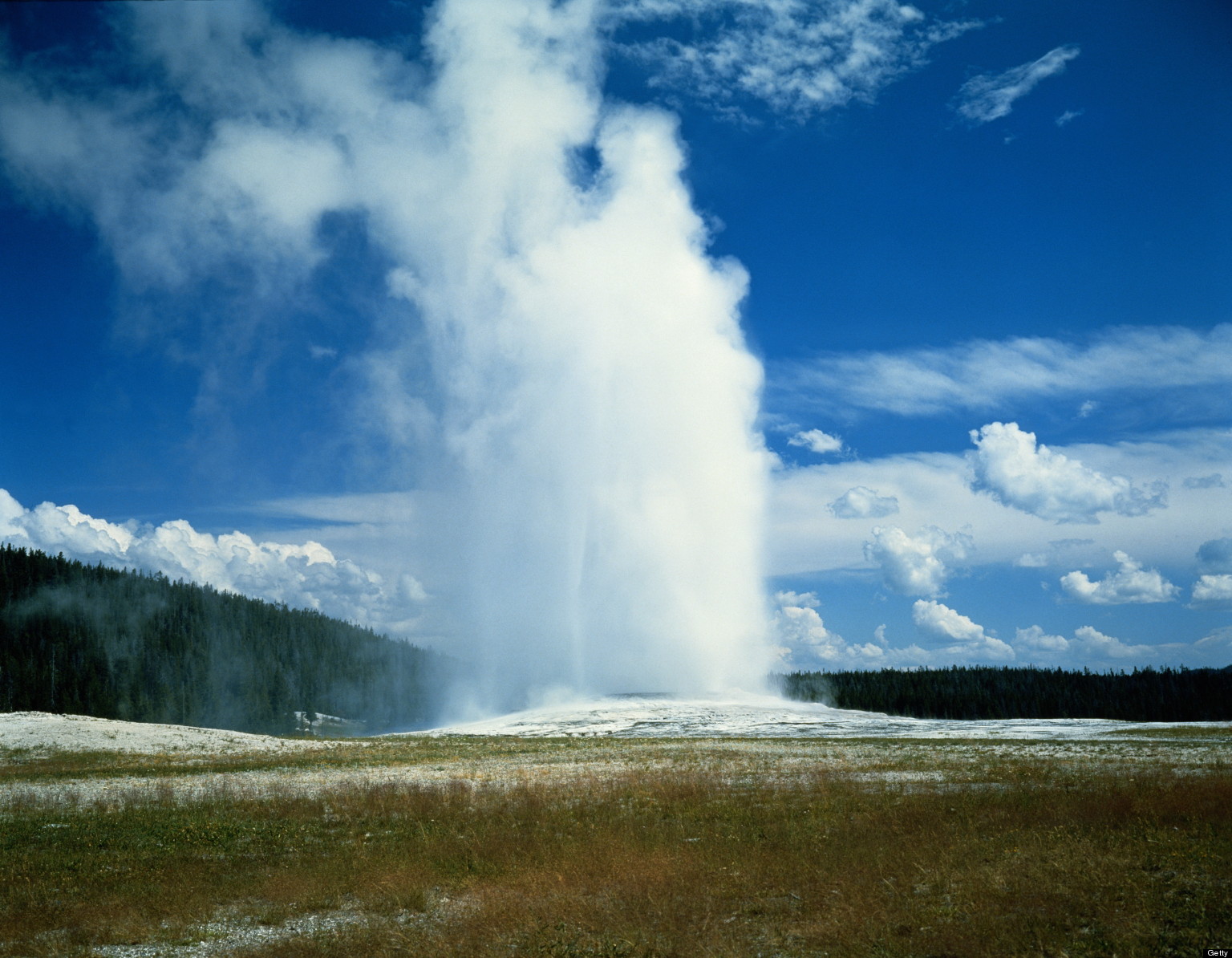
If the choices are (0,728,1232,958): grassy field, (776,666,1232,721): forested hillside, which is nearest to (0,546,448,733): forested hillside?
(776,666,1232,721): forested hillside

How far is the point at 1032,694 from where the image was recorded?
152500 millimetres

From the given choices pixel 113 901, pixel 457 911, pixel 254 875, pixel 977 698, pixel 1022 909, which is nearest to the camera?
pixel 1022 909

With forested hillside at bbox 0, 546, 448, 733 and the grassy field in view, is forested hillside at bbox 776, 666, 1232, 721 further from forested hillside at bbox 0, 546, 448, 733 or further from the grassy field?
the grassy field

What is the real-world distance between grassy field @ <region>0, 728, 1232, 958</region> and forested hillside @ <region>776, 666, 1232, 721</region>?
123 meters

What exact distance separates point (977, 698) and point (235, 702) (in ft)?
430

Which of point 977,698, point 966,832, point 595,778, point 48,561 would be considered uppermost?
point 48,561

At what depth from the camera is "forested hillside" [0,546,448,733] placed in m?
117

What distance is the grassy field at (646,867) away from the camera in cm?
1057

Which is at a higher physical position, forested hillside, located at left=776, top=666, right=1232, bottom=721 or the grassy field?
the grassy field

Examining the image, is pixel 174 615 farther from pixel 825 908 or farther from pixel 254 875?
pixel 825 908

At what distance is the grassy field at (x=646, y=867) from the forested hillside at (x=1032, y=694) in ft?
403

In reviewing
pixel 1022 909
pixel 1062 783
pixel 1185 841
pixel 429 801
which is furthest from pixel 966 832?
pixel 429 801

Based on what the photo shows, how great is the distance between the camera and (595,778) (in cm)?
3006

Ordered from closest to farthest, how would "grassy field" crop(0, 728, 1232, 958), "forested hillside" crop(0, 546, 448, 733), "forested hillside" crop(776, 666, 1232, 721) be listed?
"grassy field" crop(0, 728, 1232, 958) < "forested hillside" crop(0, 546, 448, 733) < "forested hillside" crop(776, 666, 1232, 721)
